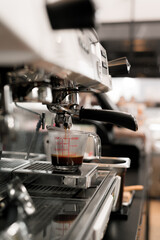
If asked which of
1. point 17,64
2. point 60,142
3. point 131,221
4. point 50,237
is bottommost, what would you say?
point 131,221

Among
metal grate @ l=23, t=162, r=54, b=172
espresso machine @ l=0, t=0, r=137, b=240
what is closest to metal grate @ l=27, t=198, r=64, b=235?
espresso machine @ l=0, t=0, r=137, b=240

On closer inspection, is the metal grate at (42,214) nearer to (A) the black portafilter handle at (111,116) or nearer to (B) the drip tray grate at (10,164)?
(B) the drip tray grate at (10,164)

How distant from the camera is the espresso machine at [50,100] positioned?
0.52 meters

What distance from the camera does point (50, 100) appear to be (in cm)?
72

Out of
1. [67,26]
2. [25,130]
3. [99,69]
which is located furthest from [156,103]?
[67,26]

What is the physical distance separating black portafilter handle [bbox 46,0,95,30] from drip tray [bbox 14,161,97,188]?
1.64 feet

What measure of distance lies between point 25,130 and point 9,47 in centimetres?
84

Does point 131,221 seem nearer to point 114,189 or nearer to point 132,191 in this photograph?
point 114,189

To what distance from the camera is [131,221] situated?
119 cm

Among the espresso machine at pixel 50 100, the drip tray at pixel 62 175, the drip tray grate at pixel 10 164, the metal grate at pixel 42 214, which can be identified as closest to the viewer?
the espresso machine at pixel 50 100

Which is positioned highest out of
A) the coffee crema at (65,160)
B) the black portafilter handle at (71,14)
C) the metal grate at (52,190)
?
the black portafilter handle at (71,14)

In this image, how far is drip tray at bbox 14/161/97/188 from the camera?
0.95 m

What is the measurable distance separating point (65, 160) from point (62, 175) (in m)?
0.08

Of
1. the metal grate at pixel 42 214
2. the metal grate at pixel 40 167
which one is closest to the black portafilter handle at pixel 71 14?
the metal grate at pixel 42 214
